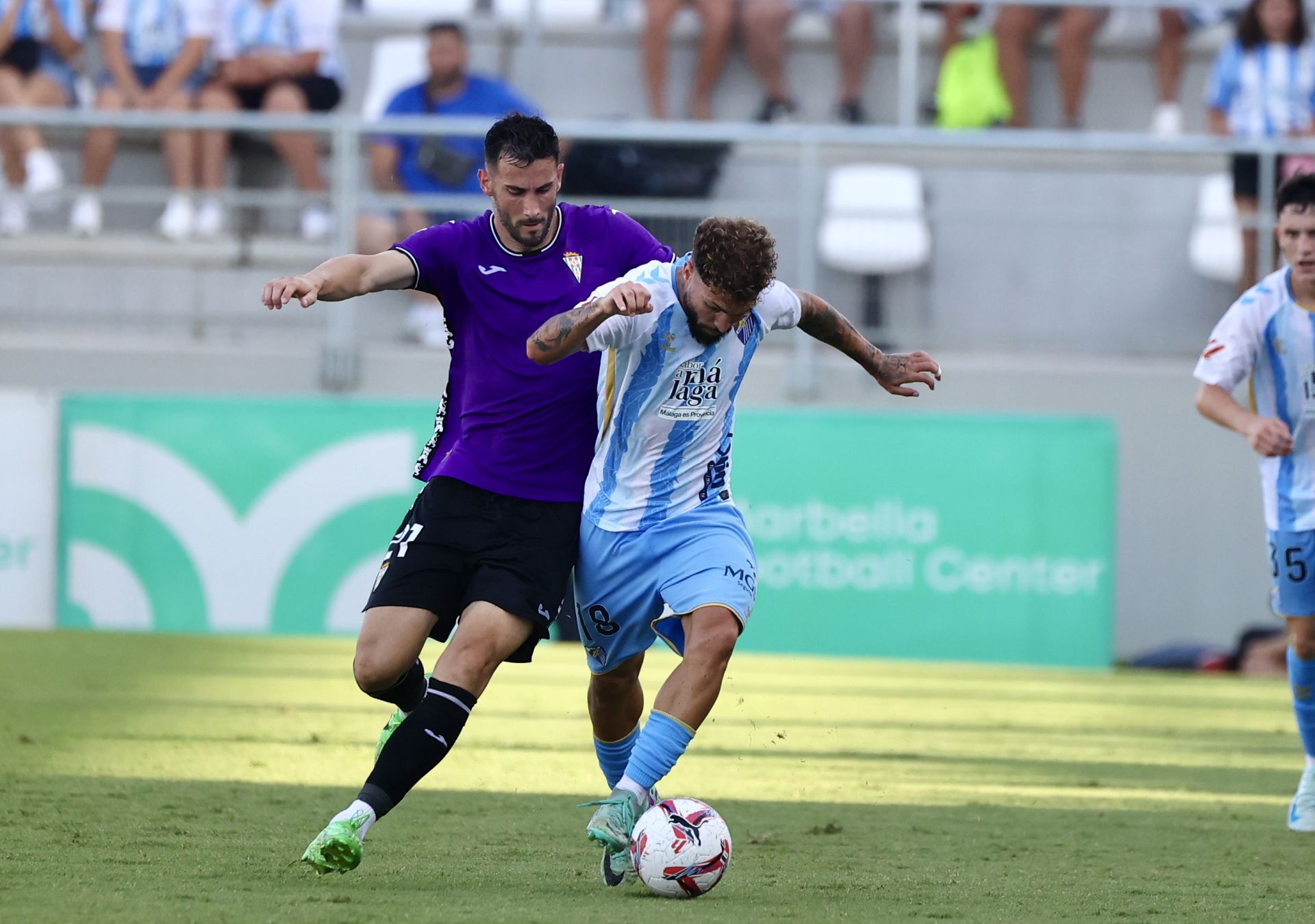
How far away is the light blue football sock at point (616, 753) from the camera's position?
19.8 feet

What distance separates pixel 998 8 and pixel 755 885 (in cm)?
1160

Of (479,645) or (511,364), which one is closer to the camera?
(479,645)

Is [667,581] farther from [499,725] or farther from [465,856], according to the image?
[499,725]

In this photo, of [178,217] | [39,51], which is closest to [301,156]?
[178,217]

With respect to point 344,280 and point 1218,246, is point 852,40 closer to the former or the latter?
point 1218,246

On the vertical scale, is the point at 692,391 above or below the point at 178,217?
below

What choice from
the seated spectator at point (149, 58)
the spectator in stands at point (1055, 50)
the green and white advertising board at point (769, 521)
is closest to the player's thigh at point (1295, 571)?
the green and white advertising board at point (769, 521)

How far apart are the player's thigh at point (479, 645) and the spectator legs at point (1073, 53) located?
11271mm

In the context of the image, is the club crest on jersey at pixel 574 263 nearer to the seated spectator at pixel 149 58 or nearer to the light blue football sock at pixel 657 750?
the light blue football sock at pixel 657 750

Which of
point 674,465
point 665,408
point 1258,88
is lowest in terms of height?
point 674,465

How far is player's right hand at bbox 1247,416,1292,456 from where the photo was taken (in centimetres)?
650

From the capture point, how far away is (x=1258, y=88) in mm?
13969

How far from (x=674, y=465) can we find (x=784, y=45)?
1072 centimetres

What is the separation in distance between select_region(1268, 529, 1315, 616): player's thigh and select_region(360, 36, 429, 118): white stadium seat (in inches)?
387
